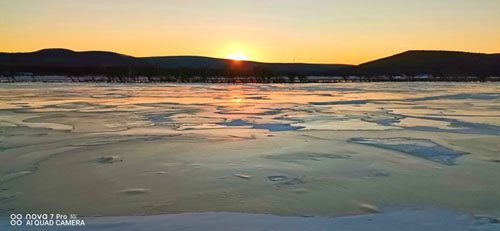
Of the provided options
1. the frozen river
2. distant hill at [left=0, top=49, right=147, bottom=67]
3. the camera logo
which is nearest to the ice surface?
the frozen river

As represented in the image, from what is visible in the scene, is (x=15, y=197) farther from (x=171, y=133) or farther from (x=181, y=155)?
(x=171, y=133)

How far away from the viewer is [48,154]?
5352 mm

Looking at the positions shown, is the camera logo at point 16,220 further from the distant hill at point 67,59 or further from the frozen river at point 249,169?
the distant hill at point 67,59

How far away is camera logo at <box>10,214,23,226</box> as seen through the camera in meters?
2.96

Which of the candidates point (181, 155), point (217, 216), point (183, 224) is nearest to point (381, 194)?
point (217, 216)

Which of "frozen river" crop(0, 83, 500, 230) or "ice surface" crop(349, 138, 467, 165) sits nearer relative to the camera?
"frozen river" crop(0, 83, 500, 230)

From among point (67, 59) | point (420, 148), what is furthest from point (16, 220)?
point (67, 59)

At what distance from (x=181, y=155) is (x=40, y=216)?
7.79ft

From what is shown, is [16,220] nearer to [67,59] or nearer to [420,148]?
[420,148]

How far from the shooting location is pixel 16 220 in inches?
119

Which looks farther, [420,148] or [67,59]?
[67,59]

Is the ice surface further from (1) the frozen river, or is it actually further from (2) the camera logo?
(2) the camera logo

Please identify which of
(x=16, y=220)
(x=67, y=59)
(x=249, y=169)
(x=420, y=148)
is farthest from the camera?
(x=67, y=59)

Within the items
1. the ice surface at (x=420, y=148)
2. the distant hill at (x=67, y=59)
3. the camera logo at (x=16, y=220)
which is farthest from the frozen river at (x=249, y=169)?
the distant hill at (x=67, y=59)
